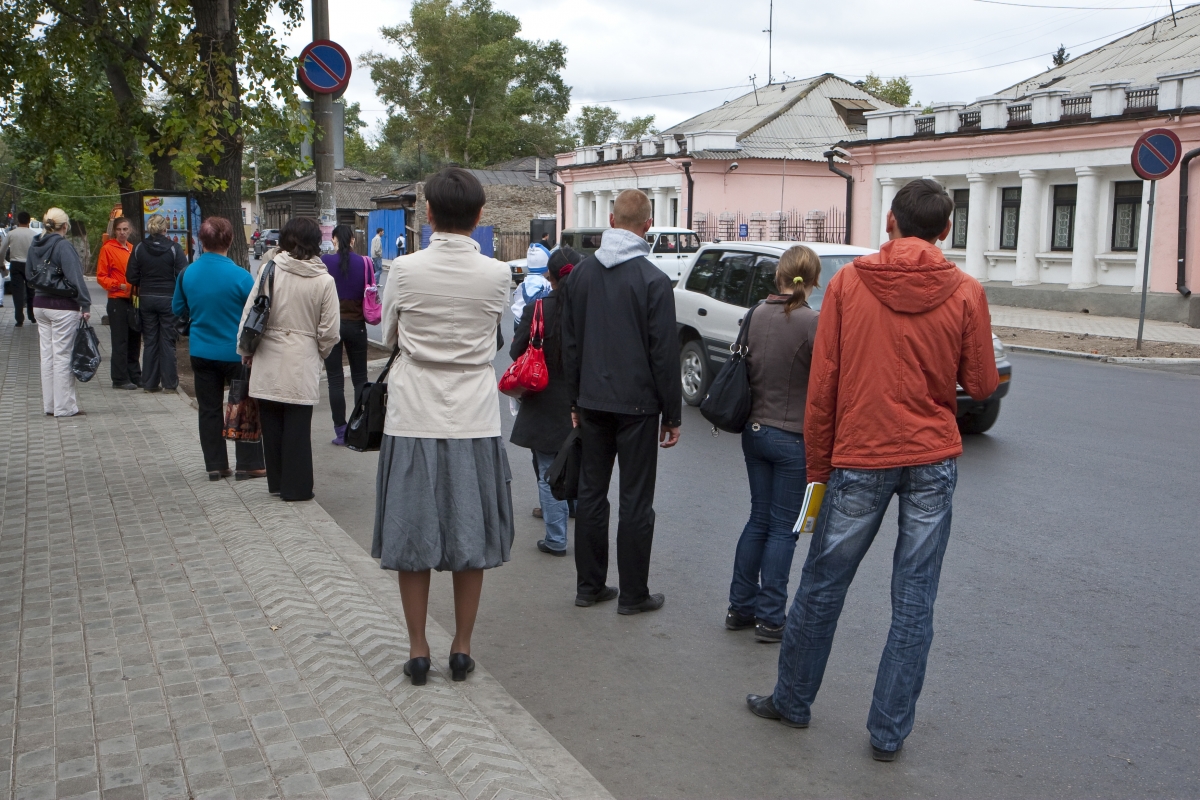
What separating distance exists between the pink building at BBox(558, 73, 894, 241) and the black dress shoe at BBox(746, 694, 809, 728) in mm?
35015

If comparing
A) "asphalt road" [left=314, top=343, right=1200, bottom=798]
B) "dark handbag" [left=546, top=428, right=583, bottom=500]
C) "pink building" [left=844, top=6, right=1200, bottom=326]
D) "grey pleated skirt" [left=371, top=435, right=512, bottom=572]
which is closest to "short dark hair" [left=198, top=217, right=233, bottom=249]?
"asphalt road" [left=314, top=343, right=1200, bottom=798]

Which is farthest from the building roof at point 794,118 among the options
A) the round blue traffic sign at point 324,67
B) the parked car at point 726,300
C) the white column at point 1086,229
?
the round blue traffic sign at point 324,67

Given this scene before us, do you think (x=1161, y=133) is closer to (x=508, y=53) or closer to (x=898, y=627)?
(x=898, y=627)

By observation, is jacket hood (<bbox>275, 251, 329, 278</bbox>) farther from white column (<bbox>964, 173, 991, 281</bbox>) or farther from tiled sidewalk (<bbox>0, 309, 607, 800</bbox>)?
white column (<bbox>964, 173, 991, 281</bbox>)

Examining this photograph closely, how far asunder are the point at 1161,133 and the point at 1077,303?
32.0 ft

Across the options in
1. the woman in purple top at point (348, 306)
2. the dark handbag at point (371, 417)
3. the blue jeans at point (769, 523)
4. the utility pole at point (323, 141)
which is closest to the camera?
the dark handbag at point (371, 417)

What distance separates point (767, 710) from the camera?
4.21 meters

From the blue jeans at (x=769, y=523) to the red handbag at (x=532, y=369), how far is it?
1334 mm

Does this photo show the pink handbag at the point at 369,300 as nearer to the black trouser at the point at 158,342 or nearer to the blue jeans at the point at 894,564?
the black trouser at the point at 158,342

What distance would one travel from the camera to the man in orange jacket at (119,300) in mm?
12516

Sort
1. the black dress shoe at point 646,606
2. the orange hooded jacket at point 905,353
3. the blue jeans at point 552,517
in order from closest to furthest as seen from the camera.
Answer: the orange hooded jacket at point 905,353 → the black dress shoe at point 646,606 → the blue jeans at point 552,517

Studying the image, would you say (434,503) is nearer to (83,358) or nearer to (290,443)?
(290,443)

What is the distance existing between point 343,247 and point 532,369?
3982 mm

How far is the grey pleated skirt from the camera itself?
4.24 m
